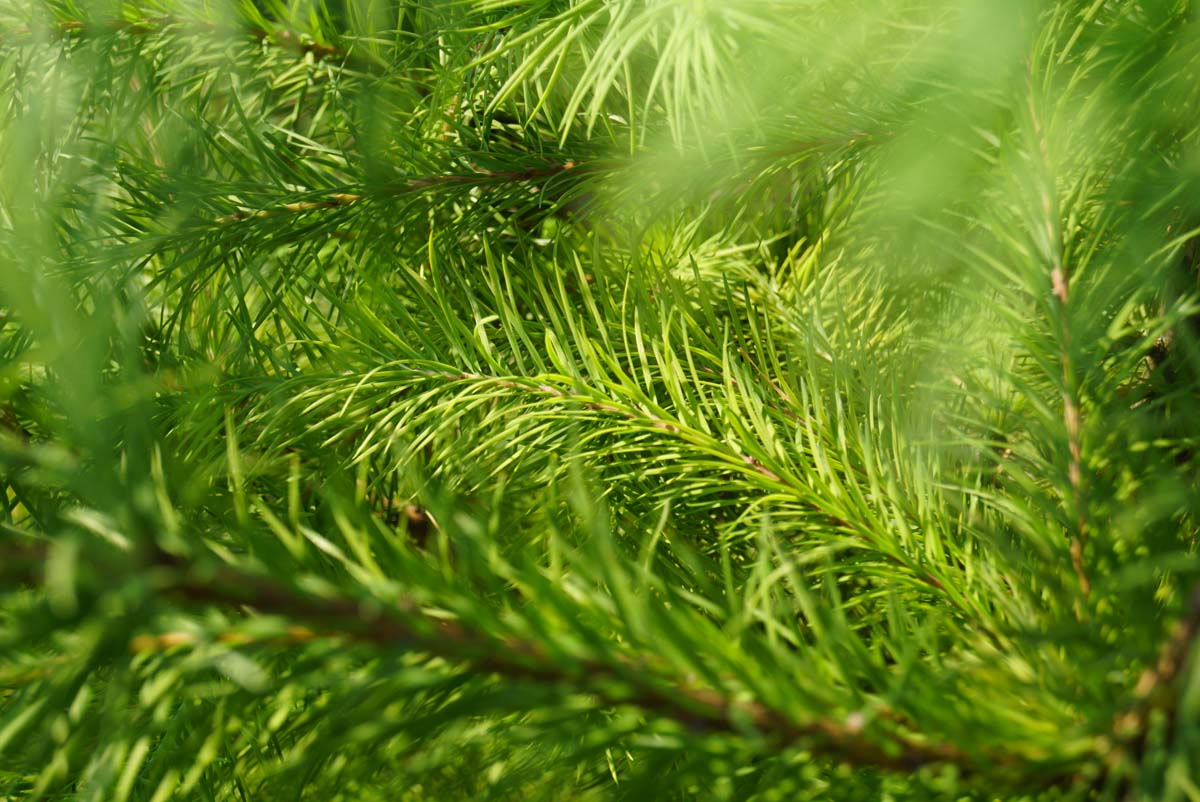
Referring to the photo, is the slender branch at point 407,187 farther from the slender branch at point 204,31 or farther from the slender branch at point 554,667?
the slender branch at point 554,667

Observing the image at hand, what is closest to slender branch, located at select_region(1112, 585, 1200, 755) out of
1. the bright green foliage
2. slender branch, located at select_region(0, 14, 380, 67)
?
the bright green foliage

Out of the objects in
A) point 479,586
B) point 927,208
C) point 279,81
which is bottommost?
point 479,586

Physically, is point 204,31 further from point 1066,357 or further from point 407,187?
point 1066,357

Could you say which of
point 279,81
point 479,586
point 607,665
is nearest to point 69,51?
point 279,81

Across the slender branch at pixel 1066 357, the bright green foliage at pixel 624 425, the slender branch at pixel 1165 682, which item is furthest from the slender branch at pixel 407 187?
the slender branch at pixel 1165 682

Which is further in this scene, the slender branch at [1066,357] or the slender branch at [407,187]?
the slender branch at [407,187]

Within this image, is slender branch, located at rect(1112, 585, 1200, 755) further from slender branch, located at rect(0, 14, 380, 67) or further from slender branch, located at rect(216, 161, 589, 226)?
slender branch, located at rect(0, 14, 380, 67)

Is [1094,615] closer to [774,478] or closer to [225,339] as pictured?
[774,478]

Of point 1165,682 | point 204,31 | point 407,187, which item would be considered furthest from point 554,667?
point 204,31
